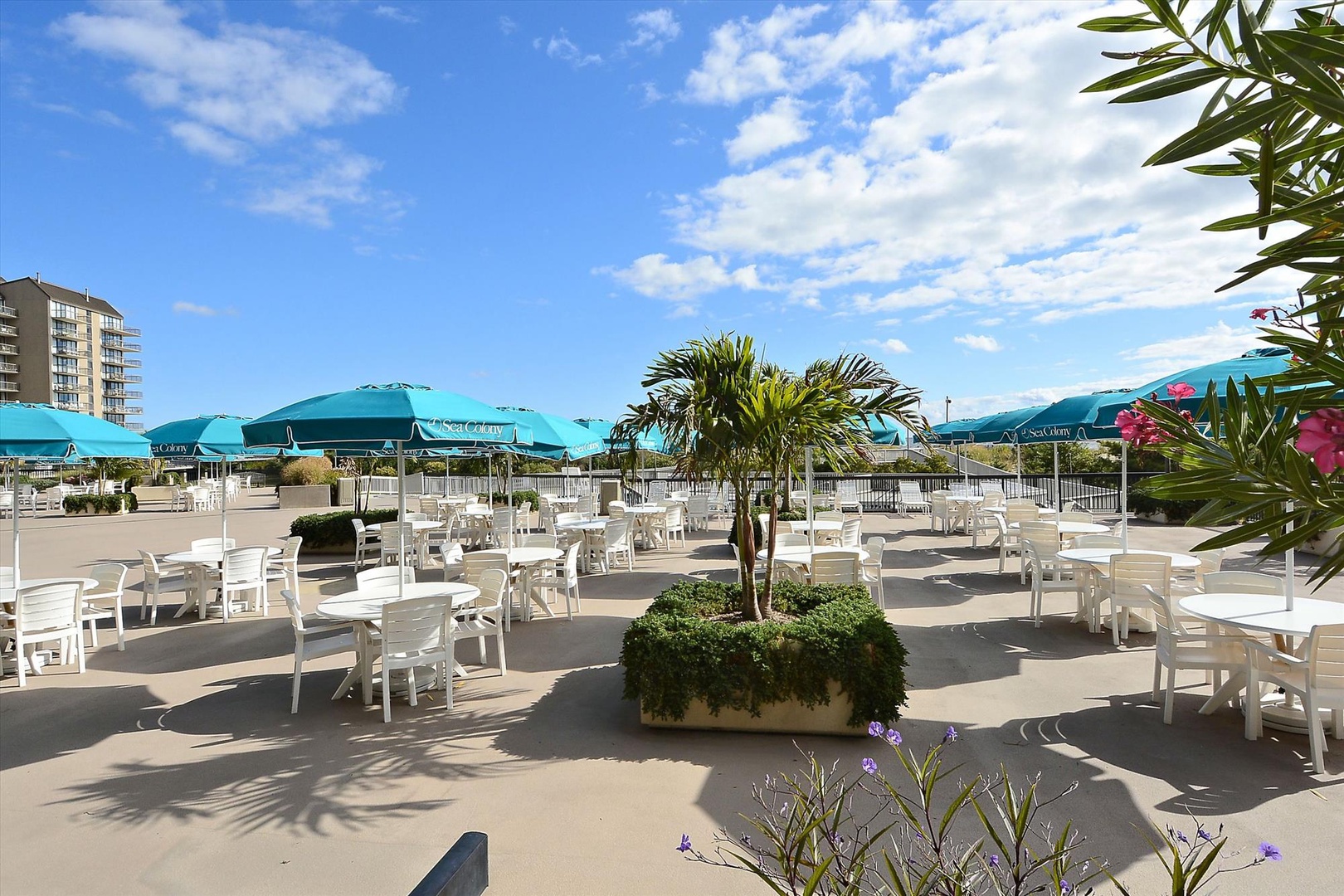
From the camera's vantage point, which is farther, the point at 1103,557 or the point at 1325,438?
the point at 1103,557

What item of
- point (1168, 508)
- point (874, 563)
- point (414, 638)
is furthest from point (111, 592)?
point (1168, 508)

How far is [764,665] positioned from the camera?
197 inches

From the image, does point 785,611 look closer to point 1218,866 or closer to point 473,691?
point 473,691

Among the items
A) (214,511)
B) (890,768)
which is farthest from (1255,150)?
(214,511)

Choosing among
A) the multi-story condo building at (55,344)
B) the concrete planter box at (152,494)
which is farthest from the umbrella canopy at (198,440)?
the multi-story condo building at (55,344)

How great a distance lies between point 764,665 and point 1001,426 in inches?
413

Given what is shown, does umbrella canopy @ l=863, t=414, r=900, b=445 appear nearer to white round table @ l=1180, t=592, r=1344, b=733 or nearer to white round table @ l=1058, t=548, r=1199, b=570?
white round table @ l=1058, t=548, r=1199, b=570

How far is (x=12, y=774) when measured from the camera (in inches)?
188

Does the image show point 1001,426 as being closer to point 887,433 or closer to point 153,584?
point 887,433

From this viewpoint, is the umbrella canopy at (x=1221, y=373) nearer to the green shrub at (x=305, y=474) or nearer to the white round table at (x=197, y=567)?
the white round table at (x=197, y=567)

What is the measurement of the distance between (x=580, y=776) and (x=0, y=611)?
21.7 ft

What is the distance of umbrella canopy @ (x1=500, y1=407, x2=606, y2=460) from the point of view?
1030cm

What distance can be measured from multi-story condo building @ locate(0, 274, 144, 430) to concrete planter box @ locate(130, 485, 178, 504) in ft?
191

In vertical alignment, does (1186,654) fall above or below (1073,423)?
below
